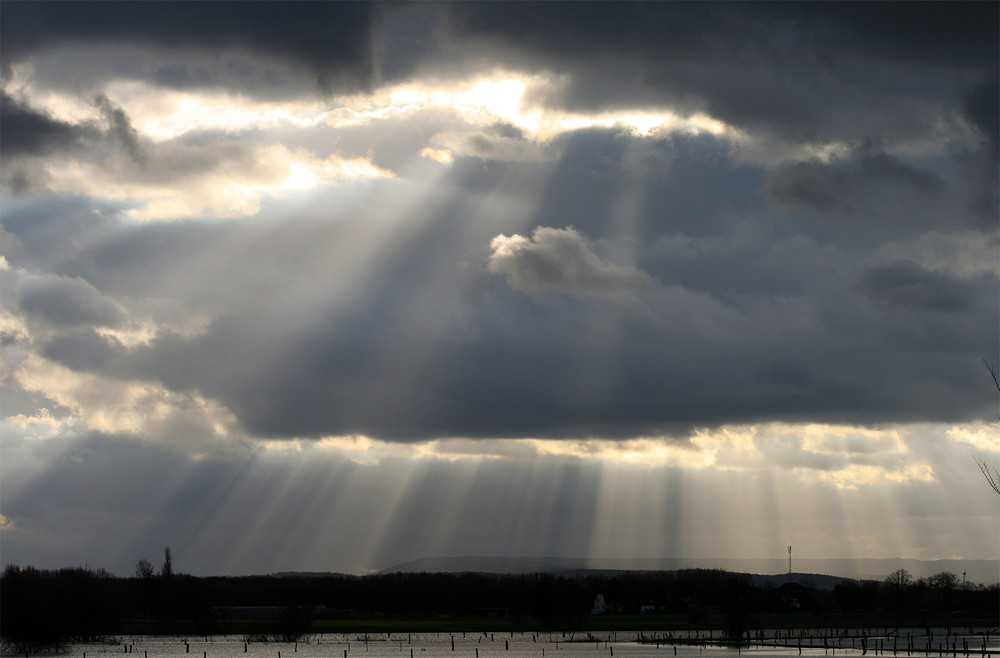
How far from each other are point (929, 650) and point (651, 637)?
67.2 metres

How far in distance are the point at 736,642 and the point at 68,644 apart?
101 metres

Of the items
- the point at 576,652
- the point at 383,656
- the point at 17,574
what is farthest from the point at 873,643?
the point at 17,574

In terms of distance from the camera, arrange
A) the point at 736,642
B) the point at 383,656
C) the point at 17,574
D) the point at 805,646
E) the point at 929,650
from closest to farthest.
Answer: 1. the point at 929,650
2. the point at 383,656
3. the point at 805,646
4. the point at 736,642
5. the point at 17,574

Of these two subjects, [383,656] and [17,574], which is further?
[17,574]

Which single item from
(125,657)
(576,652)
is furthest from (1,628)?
(576,652)

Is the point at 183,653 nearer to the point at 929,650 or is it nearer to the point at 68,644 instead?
the point at 68,644

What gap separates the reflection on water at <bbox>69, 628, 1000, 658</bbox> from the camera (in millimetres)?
125750

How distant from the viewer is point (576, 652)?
138 metres

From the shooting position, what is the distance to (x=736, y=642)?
15338 centimetres

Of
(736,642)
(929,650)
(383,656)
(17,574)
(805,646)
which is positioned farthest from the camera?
(17,574)

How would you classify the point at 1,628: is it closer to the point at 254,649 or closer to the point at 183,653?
the point at 183,653

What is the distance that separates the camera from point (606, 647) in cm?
15288

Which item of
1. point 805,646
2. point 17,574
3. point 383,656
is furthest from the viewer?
point 17,574

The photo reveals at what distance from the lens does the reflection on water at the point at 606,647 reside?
4951 inches
